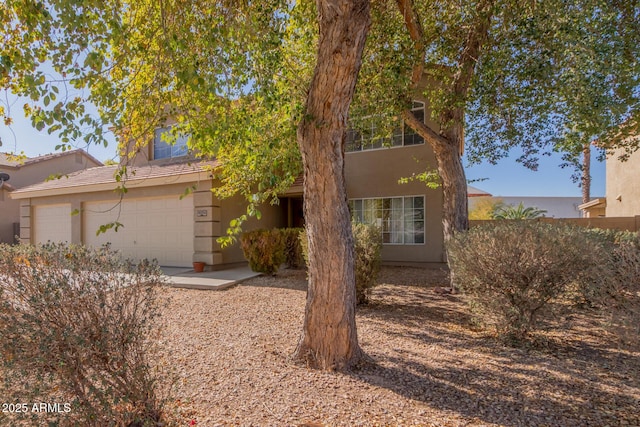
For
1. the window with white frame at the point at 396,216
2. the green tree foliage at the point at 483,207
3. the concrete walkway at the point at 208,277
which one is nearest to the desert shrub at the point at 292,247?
the concrete walkway at the point at 208,277

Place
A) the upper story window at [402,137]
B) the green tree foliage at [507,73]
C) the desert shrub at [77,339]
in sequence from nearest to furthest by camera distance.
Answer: the desert shrub at [77,339] < the green tree foliage at [507,73] < the upper story window at [402,137]

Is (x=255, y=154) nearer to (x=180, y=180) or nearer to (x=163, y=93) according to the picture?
(x=163, y=93)

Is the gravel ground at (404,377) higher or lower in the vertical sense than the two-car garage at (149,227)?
lower

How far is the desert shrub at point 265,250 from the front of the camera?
1060cm

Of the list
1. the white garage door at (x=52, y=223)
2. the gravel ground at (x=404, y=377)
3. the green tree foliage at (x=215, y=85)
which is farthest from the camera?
the white garage door at (x=52, y=223)

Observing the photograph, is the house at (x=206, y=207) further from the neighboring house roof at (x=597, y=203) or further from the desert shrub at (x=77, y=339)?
the neighboring house roof at (x=597, y=203)

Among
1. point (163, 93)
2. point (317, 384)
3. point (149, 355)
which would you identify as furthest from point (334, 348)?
point (163, 93)

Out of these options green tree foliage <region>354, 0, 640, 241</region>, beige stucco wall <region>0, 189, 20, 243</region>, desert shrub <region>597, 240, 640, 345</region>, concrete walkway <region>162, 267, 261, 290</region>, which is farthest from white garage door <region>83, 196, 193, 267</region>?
desert shrub <region>597, 240, 640, 345</region>

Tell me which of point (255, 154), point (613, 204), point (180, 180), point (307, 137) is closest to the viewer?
point (307, 137)

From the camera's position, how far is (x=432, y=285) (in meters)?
9.83

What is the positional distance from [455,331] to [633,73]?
4839 mm

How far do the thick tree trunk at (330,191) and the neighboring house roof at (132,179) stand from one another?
23.2 feet

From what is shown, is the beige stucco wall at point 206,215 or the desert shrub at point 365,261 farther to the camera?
the beige stucco wall at point 206,215

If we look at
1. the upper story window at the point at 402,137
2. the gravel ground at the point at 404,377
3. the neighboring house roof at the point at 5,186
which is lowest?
the gravel ground at the point at 404,377
